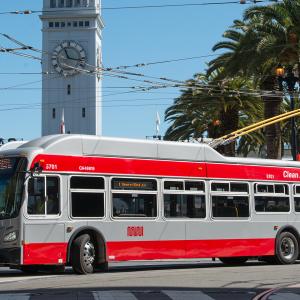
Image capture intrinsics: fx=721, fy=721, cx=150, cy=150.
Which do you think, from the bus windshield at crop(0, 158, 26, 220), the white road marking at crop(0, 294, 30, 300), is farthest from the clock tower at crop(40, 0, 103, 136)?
the white road marking at crop(0, 294, 30, 300)

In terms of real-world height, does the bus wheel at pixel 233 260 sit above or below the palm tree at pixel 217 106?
below

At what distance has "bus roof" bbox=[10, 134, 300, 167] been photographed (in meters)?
16.9

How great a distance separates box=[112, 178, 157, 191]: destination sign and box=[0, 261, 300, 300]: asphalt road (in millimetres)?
2144

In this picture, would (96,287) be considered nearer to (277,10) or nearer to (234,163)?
(234,163)

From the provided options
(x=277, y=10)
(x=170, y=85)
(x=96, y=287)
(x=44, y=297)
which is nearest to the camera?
(x=44, y=297)

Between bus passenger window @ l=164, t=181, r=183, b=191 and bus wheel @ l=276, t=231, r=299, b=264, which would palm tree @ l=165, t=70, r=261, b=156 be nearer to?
bus wheel @ l=276, t=231, r=299, b=264

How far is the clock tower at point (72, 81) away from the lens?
146750 millimetres

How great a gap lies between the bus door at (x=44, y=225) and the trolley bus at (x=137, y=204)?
0.02 metres

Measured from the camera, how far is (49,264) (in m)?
16.4

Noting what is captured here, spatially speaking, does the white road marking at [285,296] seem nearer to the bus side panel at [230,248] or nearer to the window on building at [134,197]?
the window on building at [134,197]

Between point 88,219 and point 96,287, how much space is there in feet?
12.1

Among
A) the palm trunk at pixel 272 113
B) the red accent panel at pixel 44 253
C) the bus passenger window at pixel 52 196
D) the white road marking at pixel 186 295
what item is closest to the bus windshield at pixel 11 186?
the bus passenger window at pixel 52 196

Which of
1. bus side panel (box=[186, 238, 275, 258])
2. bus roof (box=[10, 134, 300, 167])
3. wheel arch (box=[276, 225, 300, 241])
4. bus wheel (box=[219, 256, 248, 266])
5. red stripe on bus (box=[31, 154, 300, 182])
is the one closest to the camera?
red stripe on bus (box=[31, 154, 300, 182])

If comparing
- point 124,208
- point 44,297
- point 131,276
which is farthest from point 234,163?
point 44,297
